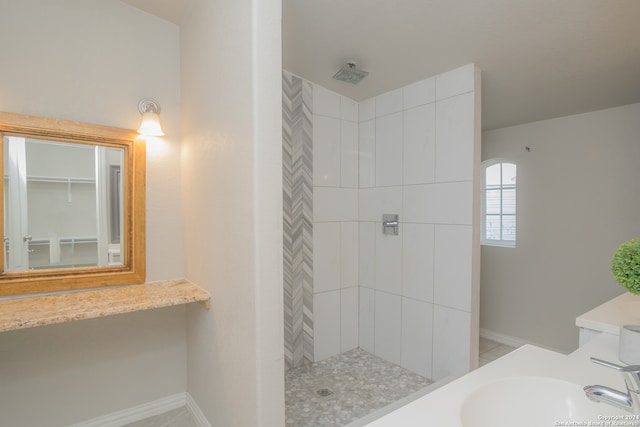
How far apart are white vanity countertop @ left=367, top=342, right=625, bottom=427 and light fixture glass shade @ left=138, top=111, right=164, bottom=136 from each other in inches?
74.7

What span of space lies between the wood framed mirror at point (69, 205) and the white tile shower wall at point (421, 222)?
1756 millimetres

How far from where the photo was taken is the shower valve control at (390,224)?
2.50 m

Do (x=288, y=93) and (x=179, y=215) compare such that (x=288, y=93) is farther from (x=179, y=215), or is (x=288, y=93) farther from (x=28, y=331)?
(x=28, y=331)

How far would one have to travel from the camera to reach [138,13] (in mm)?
1957

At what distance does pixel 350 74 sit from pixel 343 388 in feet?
7.40

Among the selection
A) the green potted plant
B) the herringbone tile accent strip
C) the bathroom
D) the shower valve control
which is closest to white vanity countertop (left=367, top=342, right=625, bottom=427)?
the green potted plant

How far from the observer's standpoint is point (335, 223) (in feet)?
8.79

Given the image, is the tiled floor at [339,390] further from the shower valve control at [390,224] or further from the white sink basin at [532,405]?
the white sink basin at [532,405]

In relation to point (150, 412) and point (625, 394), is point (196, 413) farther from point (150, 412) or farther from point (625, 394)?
point (625, 394)

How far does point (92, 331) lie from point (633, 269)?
2.51m

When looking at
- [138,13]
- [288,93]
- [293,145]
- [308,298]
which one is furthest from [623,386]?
[138,13]

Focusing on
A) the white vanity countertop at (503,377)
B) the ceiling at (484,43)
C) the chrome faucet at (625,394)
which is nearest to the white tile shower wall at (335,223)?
the ceiling at (484,43)

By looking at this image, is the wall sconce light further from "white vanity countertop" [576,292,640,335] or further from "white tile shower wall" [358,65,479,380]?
"white vanity countertop" [576,292,640,335]

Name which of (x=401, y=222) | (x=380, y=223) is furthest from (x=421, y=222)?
(x=380, y=223)
